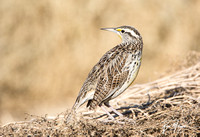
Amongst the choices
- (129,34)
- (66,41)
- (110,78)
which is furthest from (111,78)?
(66,41)

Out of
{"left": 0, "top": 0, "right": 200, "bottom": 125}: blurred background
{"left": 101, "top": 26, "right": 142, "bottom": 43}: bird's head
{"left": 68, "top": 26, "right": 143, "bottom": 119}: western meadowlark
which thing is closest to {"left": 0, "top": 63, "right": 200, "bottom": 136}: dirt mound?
{"left": 68, "top": 26, "right": 143, "bottom": 119}: western meadowlark

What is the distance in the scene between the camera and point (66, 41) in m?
9.06

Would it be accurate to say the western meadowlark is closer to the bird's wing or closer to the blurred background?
the bird's wing

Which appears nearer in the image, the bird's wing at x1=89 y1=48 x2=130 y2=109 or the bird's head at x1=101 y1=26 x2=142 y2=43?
the bird's wing at x1=89 y1=48 x2=130 y2=109

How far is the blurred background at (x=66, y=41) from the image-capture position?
8516 mm

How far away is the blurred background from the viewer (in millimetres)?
8516

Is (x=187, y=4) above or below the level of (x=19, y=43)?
above

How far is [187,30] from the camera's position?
995cm

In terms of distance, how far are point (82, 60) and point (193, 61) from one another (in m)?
3.89

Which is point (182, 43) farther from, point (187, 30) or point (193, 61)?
point (193, 61)

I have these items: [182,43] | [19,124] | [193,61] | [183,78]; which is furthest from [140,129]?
[182,43]

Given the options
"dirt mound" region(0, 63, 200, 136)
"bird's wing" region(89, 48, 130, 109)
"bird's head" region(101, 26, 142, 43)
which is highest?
"bird's head" region(101, 26, 142, 43)

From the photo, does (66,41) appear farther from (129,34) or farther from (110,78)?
(110,78)

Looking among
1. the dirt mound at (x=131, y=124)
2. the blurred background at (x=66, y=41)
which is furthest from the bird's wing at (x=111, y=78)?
the blurred background at (x=66, y=41)
